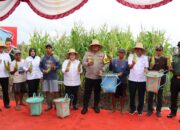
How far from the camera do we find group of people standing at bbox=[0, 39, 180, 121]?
7449mm

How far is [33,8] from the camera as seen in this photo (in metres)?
4.38

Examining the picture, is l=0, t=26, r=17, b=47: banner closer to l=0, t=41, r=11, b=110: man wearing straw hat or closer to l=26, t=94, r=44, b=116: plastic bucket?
l=0, t=41, r=11, b=110: man wearing straw hat

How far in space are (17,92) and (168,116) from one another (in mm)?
3951

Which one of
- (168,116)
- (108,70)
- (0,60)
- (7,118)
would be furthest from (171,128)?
(0,60)

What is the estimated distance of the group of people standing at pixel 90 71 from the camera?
24.4 ft

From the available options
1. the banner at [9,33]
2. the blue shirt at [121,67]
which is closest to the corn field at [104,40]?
the blue shirt at [121,67]

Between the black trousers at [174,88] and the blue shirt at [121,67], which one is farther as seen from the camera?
the blue shirt at [121,67]

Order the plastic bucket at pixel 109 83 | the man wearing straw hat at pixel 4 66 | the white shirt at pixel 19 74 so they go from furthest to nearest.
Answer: the white shirt at pixel 19 74 < the man wearing straw hat at pixel 4 66 < the plastic bucket at pixel 109 83

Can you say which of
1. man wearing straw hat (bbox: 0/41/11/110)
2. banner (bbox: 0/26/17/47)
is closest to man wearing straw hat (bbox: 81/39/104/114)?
man wearing straw hat (bbox: 0/41/11/110)

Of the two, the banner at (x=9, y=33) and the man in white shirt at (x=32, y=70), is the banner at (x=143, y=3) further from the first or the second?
the banner at (x=9, y=33)

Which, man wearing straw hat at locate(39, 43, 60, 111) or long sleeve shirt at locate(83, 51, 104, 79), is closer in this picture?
long sleeve shirt at locate(83, 51, 104, 79)

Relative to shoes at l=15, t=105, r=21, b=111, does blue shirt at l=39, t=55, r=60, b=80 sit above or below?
above

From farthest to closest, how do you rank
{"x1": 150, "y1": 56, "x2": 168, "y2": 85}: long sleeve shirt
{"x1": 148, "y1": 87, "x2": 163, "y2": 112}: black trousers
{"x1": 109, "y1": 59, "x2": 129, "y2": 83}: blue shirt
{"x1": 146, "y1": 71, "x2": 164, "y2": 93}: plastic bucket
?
1. {"x1": 109, "y1": 59, "x2": 129, "y2": 83}: blue shirt
2. {"x1": 148, "y1": 87, "x2": 163, "y2": 112}: black trousers
3. {"x1": 150, "y1": 56, "x2": 168, "y2": 85}: long sleeve shirt
4. {"x1": 146, "y1": 71, "x2": 164, "y2": 93}: plastic bucket

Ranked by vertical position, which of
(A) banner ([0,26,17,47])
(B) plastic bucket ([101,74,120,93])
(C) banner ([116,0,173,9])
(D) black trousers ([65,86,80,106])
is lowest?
(D) black trousers ([65,86,80,106])
